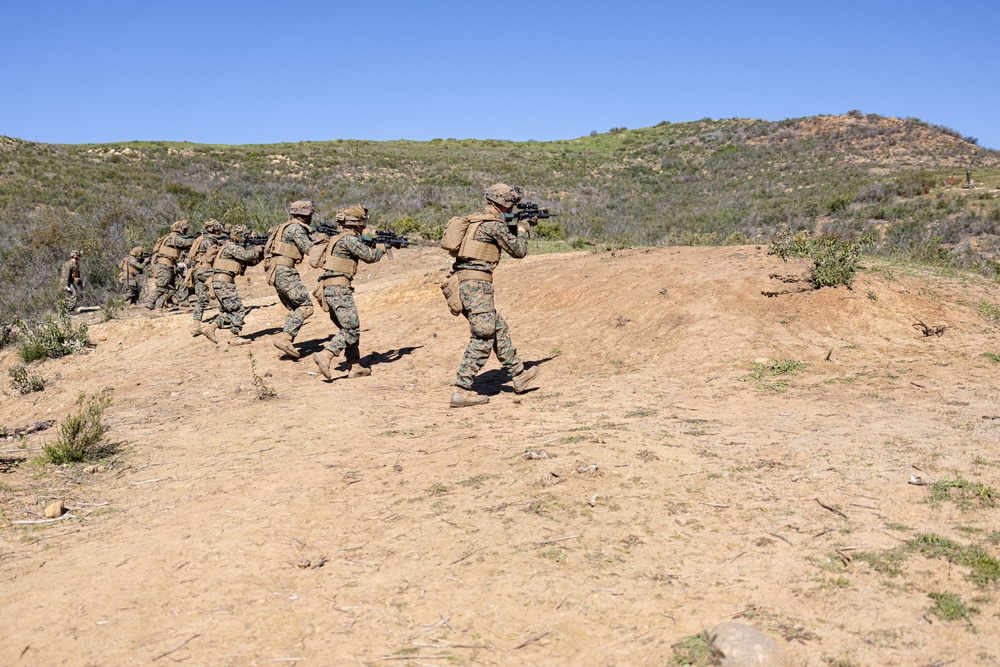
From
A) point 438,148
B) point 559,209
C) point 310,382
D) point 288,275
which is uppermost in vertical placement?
point 438,148

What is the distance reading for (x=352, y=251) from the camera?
28.4 ft

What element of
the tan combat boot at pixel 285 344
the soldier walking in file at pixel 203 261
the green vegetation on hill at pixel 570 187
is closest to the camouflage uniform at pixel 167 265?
the soldier walking in file at pixel 203 261

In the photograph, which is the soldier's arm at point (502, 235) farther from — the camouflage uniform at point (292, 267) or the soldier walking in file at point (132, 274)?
the soldier walking in file at point (132, 274)

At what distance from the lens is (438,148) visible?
48.2 meters

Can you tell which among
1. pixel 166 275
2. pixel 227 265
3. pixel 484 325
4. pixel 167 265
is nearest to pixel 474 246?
pixel 484 325

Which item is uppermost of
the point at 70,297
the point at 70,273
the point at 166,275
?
the point at 166,275

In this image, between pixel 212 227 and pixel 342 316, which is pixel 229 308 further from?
pixel 342 316

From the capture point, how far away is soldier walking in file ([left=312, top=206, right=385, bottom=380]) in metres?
8.58

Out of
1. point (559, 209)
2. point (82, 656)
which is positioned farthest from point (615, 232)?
point (82, 656)

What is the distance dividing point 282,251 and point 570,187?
25204 mm

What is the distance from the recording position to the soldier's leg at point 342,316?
856cm

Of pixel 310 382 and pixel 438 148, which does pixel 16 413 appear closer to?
pixel 310 382

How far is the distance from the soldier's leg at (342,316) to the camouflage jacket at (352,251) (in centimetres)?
23

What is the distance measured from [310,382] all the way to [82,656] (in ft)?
18.0
